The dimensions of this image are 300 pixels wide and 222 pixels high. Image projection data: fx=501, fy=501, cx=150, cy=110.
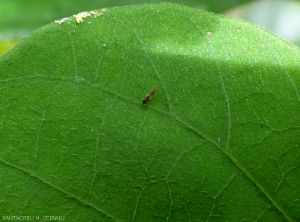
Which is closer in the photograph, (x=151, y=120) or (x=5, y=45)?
(x=151, y=120)

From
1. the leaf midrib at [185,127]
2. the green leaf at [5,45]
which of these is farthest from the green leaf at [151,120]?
the green leaf at [5,45]

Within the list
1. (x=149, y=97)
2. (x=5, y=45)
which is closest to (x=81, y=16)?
(x=149, y=97)

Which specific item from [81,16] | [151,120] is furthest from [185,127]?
[81,16]

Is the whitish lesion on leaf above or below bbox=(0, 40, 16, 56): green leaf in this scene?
above

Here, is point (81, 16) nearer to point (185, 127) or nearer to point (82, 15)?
point (82, 15)

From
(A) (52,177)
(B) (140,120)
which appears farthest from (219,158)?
(A) (52,177)

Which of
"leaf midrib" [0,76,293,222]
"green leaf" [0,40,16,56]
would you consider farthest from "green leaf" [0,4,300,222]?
"green leaf" [0,40,16,56]

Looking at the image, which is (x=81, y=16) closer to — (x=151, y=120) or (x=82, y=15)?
(x=82, y=15)

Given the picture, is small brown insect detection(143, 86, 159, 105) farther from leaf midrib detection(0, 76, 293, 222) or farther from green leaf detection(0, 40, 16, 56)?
green leaf detection(0, 40, 16, 56)

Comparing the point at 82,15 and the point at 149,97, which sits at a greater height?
the point at 82,15

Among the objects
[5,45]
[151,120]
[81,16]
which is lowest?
[5,45]
